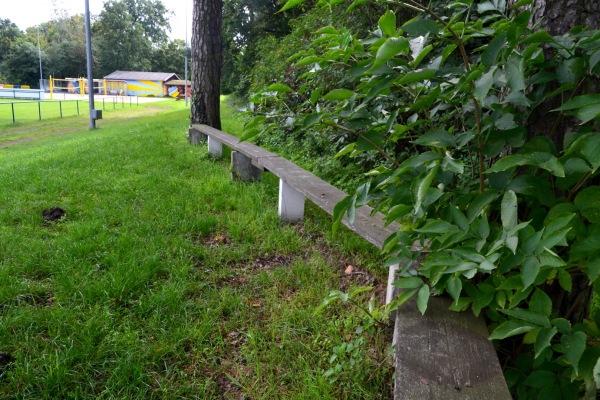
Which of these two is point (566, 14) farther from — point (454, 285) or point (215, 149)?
point (215, 149)

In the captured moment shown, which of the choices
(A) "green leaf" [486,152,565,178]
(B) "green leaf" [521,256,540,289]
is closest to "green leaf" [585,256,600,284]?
(B) "green leaf" [521,256,540,289]

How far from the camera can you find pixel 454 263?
1.19 meters

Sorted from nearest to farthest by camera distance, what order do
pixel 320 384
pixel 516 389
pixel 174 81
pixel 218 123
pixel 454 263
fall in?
pixel 454 263 < pixel 516 389 < pixel 320 384 < pixel 218 123 < pixel 174 81

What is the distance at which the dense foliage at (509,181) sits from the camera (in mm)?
1066

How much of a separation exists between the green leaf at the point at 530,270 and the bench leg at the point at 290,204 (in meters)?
2.95

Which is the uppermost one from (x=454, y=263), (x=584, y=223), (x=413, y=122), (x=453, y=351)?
(x=413, y=122)

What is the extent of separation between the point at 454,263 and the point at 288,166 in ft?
10.7

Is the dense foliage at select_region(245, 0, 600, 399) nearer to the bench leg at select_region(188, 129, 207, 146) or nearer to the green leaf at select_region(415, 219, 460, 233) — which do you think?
the green leaf at select_region(415, 219, 460, 233)

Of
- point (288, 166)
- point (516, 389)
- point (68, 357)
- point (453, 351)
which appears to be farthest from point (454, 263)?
point (288, 166)

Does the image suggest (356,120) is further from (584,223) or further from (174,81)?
(174,81)

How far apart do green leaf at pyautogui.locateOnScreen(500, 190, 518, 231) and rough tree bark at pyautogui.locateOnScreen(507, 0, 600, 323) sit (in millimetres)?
345

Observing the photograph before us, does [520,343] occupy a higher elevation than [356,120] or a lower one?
lower

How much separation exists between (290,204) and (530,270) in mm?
3032

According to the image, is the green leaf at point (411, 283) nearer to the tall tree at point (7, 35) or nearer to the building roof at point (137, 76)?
the building roof at point (137, 76)
